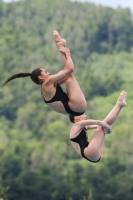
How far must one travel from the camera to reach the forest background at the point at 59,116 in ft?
328

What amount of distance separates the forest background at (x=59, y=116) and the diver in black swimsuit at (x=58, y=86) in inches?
1683

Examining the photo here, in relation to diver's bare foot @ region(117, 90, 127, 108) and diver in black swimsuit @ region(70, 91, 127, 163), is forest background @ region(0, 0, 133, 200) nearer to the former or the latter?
diver in black swimsuit @ region(70, 91, 127, 163)

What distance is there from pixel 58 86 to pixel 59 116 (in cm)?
11959

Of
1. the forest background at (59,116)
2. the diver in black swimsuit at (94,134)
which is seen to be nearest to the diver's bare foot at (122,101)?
the diver in black swimsuit at (94,134)

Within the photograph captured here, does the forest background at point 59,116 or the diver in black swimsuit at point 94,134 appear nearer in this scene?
the diver in black swimsuit at point 94,134

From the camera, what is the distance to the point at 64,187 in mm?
103812

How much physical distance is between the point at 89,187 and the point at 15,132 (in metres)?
40.0

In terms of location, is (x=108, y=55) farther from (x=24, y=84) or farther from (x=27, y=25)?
(x=24, y=84)

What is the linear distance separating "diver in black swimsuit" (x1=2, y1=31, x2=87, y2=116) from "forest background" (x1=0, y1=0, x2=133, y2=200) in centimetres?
4275

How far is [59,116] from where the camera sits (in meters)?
134

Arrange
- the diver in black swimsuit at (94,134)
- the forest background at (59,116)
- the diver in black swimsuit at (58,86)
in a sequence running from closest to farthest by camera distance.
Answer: the diver in black swimsuit at (58,86), the diver in black swimsuit at (94,134), the forest background at (59,116)

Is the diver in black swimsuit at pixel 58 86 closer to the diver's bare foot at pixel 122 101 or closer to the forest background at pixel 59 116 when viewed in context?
the diver's bare foot at pixel 122 101

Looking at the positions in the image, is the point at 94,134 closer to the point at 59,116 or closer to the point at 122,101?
the point at 122,101

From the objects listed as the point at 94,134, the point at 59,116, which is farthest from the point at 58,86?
the point at 59,116
